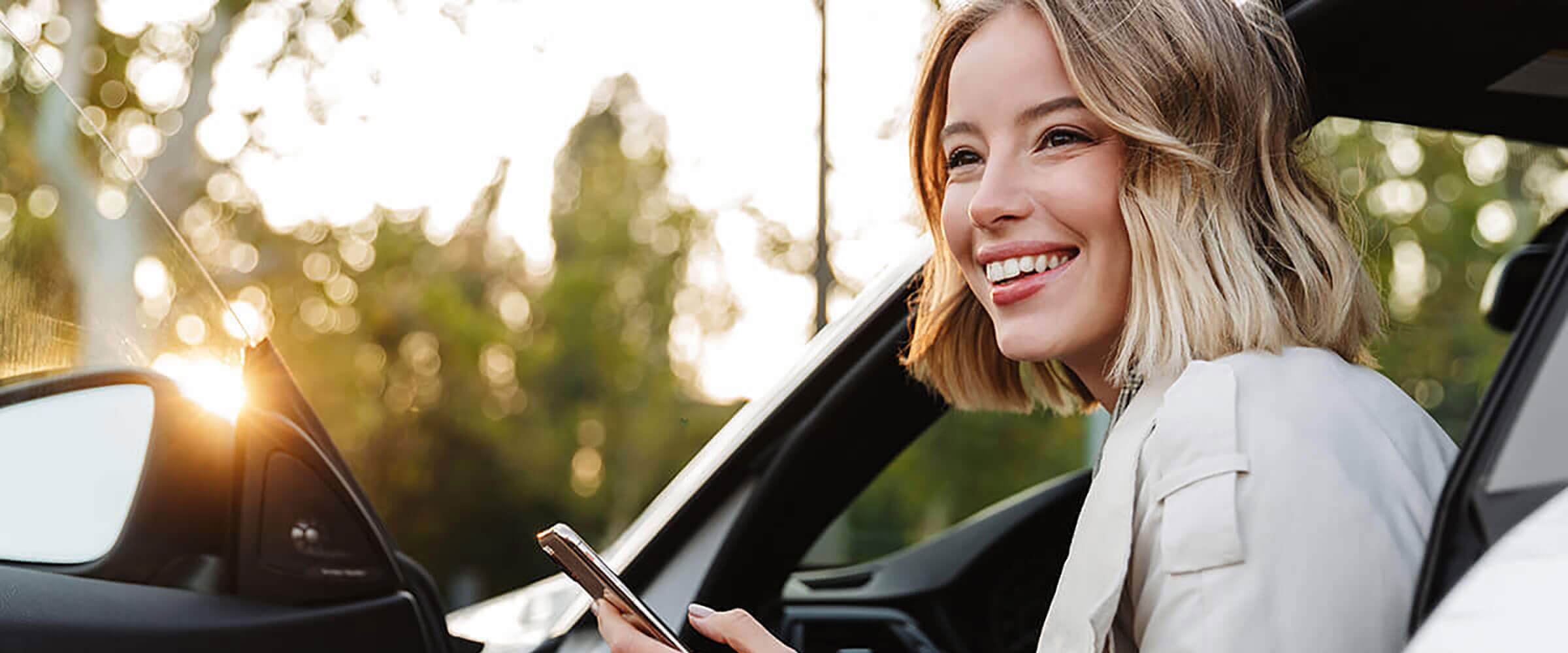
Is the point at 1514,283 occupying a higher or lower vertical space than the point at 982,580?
higher

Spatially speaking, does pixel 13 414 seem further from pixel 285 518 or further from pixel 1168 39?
pixel 1168 39

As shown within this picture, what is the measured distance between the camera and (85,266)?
50.2 inches

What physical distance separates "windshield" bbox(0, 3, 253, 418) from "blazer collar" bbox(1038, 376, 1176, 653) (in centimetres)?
85

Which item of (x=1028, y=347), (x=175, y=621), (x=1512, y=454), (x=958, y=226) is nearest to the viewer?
(x=1512, y=454)

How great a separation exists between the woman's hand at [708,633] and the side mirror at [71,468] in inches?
19.4

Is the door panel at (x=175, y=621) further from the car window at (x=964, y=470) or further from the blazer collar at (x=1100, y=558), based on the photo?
the car window at (x=964, y=470)

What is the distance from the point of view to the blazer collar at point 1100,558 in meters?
1.16

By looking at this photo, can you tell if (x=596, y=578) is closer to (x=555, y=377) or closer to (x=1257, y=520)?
(x=1257, y=520)

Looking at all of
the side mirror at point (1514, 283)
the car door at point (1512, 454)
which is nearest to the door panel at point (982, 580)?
the side mirror at point (1514, 283)

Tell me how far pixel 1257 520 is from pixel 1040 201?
53 centimetres

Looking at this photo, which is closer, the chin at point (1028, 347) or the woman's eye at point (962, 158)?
the chin at point (1028, 347)

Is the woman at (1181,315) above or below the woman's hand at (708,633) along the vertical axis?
above

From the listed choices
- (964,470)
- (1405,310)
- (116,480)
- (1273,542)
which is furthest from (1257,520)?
(964,470)

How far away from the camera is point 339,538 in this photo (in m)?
1.49
